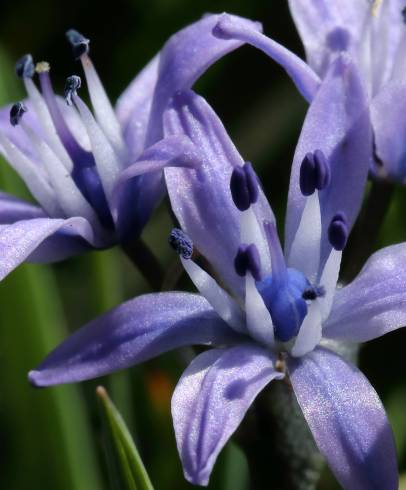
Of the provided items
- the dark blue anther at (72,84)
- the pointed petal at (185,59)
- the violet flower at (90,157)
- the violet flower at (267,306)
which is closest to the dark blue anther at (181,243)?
the violet flower at (267,306)

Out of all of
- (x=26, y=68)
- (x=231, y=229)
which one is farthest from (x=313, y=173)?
(x=26, y=68)

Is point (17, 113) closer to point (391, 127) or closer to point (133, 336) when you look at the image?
point (133, 336)

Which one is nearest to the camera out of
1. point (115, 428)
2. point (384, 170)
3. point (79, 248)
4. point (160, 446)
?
point (115, 428)

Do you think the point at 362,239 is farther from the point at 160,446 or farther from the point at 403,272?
the point at 160,446

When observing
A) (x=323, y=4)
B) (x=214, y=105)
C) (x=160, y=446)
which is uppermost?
(x=323, y=4)

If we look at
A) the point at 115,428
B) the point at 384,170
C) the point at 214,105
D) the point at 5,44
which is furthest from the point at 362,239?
the point at 5,44

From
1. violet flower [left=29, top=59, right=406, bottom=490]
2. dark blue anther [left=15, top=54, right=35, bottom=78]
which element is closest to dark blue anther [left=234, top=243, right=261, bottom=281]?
violet flower [left=29, top=59, right=406, bottom=490]
